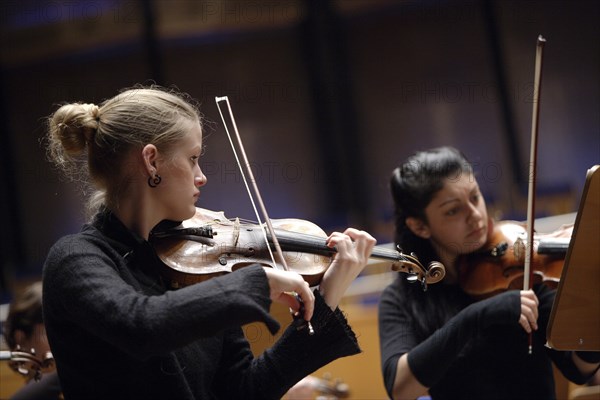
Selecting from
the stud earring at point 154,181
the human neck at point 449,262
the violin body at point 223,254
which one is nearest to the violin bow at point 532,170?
the human neck at point 449,262

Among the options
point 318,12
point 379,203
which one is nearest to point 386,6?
point 318,12

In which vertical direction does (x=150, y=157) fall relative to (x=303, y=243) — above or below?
above

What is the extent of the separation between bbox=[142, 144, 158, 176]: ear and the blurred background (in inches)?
73.7

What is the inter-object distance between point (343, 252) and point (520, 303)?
47 centimetres

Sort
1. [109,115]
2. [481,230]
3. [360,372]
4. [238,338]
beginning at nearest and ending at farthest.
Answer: [109,115], [238,338], [481,230], [360,372]


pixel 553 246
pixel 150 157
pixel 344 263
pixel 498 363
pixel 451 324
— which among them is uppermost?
pixel 150 157

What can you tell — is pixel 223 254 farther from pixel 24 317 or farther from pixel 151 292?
pixel 24 317

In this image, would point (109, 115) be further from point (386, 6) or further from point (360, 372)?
point (386, 6)

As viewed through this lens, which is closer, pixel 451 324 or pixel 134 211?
pixel 134 211

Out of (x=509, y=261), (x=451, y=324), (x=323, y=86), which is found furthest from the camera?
(x=323, y=86)

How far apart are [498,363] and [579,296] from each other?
509mm

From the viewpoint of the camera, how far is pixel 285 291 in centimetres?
118

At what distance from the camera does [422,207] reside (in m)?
1.96

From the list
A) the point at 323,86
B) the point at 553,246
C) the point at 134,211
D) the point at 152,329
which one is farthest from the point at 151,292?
the point at 323,86
